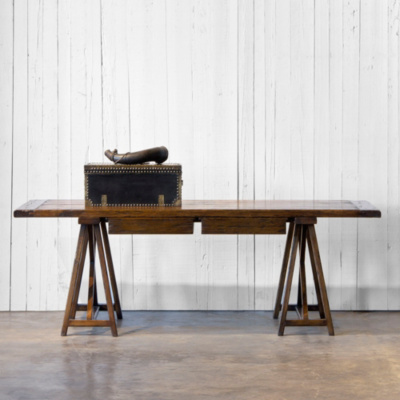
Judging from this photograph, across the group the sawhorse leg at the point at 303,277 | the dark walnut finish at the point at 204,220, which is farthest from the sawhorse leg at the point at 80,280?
the sawhorse leg at the point at 303,277

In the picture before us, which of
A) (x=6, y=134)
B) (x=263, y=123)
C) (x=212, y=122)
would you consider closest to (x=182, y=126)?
(x=212, y=122)

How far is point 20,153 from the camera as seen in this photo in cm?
463

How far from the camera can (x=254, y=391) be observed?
3.17 meters

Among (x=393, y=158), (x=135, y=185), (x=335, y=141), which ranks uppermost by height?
(x=335, y=141)

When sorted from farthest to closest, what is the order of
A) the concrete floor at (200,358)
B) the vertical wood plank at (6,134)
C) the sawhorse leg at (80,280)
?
the vertical wood plank at (6,134) → the sawhorse leg at (80,280) → the concrete floor at (200,358)

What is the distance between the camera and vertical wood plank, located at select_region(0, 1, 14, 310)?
457 centimetres

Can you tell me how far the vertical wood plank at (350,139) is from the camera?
4.58 m

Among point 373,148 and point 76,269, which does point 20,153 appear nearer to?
point 76,269

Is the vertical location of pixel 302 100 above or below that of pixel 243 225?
above

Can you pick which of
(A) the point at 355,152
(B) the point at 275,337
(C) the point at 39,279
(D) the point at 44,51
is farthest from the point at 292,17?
(C) the point at 39,279

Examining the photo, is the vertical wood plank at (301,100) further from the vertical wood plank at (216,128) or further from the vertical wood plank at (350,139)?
the vertical wood plank at (216,128)

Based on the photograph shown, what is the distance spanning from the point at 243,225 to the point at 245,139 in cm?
94

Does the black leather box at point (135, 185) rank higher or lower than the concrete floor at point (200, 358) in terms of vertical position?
higher

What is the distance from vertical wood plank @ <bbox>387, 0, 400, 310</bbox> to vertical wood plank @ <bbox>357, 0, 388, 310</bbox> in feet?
0.09
